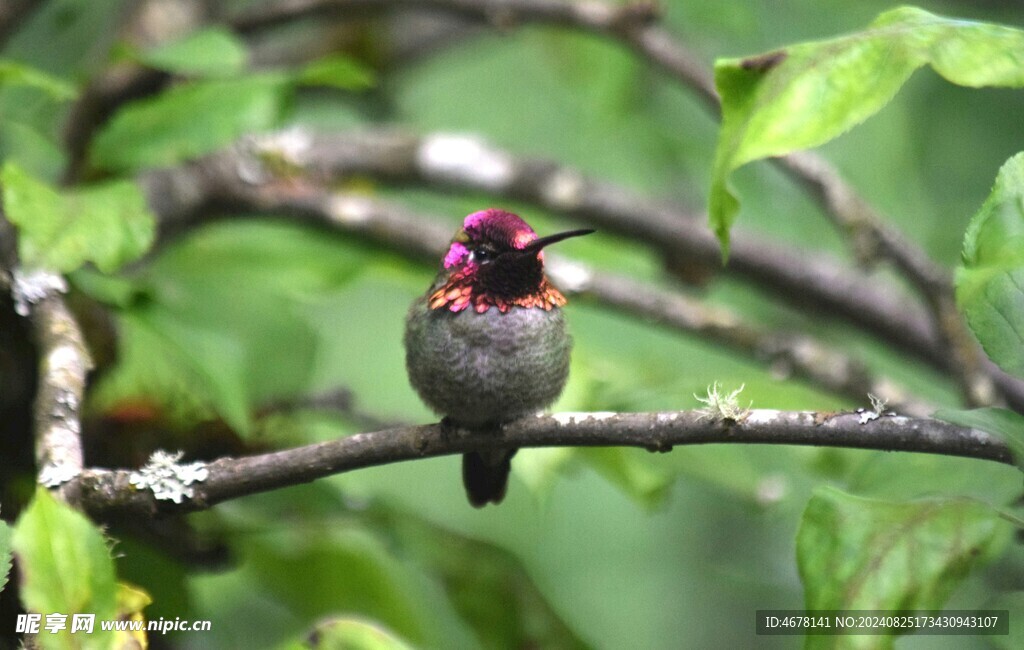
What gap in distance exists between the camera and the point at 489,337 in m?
2.58

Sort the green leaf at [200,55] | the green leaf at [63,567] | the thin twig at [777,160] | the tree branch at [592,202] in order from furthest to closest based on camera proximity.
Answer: the tree branch at [592,202], the thin twig at [777,160], the green leaf at [200,55], the green leaf at [63,567]

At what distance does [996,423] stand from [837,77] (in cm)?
64

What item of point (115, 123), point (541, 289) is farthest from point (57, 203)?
point (541, 289)

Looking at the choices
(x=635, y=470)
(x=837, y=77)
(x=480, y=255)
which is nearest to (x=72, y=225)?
(x=480, y=255)

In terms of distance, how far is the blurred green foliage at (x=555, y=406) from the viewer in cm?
304

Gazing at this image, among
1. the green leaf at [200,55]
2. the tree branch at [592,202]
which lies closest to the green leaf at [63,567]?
the green leaf at [200,55]

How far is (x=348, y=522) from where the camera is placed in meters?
3.39

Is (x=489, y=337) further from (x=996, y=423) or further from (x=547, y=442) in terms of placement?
(x=996, y=423)

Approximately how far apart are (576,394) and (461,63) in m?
4.44

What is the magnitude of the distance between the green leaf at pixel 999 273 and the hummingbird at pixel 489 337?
96 centimetres

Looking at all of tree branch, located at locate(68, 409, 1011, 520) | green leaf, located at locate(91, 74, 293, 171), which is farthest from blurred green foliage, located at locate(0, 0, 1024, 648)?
tree branch, located at locate(68, 409, 1011, 520)

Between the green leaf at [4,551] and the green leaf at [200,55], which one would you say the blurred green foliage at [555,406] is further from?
the green leaf at [4,551]

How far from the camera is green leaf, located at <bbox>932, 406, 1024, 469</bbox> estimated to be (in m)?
1.66

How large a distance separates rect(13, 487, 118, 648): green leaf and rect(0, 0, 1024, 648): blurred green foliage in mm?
499
